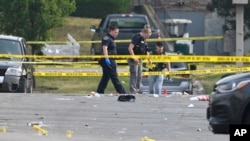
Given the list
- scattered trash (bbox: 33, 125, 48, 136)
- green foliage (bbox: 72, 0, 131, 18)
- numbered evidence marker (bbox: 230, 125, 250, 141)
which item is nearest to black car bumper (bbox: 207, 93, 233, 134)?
numbered evidence marker (bbox: 230, 125, 250, 141)

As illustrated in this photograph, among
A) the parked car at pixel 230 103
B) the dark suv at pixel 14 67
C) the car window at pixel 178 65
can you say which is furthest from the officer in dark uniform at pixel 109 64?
the parked car at pixel 230 103

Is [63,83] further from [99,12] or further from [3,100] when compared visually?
[99,12]

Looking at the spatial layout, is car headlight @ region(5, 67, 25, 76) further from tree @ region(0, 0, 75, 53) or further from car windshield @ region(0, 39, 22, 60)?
tree @ region(0, 0, 75, 53)

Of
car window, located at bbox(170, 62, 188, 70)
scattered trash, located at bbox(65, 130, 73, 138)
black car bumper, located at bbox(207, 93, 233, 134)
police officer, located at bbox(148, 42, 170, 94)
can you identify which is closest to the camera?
black car bumper, located at bbox(207, 93, 233, 134)

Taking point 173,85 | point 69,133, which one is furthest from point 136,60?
point 69,133

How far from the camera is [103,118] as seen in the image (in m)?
15.4

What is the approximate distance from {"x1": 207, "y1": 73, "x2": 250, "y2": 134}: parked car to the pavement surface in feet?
6.16

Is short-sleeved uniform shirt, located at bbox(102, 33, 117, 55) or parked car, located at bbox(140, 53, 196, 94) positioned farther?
parked car, located at bbox(140, 53, 196, 94)

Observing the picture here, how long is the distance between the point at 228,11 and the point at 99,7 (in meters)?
7.92

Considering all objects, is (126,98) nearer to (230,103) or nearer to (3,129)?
(3,129)

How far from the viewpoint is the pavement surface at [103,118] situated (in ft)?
44.4

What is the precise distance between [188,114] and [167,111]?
51 cm

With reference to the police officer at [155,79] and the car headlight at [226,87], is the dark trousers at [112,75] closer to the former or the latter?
the police officer at [155,79]

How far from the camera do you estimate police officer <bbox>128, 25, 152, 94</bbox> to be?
775 inches
